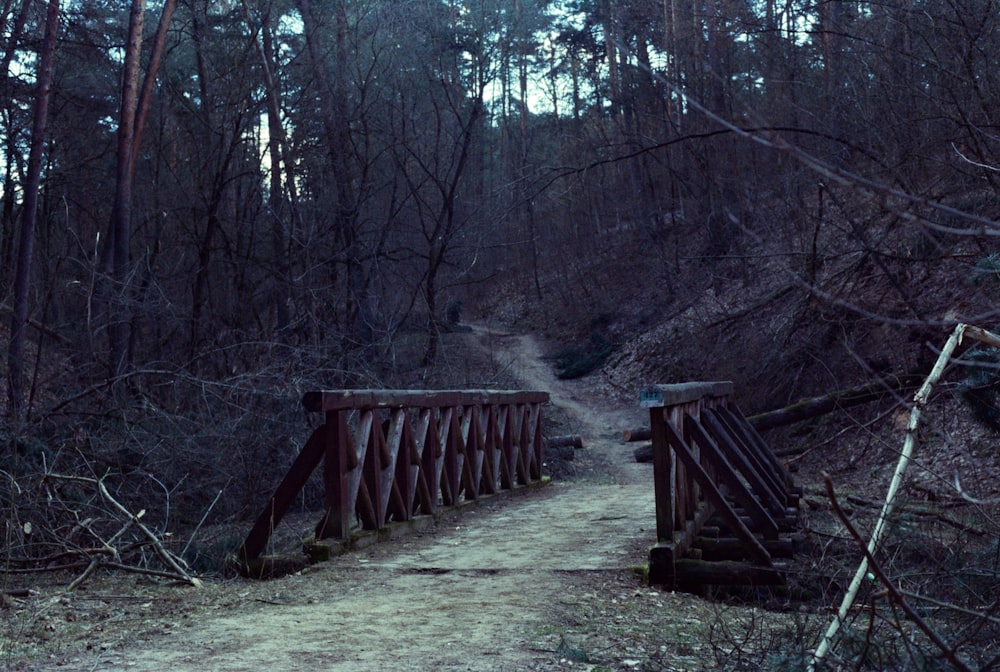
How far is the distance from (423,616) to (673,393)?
109 inches

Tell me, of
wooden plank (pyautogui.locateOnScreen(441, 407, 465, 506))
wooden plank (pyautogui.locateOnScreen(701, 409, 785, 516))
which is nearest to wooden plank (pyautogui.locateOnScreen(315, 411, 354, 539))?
wooden plank (pyautogui.locateOnScreen(441, 407, 465, 506))

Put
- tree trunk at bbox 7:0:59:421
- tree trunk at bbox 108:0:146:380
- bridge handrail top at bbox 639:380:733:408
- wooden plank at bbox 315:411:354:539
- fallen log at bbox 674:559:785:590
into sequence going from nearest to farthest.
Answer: fallen log at bbox 674:559:785:590, bridge handrail top at bbox 639:380:733:408, wooden plank at bbox 315:411:354:539, tree trunk at bbox 7:0:59:421, tree trunk at bbox 108:0:146:380

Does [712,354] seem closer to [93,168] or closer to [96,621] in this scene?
[93,168]

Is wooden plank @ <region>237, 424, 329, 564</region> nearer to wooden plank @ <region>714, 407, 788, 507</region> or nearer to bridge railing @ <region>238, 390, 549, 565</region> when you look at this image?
bridge railing @ <region>238, 390, 549, 565</region>

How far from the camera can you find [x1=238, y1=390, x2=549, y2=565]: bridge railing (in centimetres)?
790

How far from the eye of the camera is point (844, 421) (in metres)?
16.0

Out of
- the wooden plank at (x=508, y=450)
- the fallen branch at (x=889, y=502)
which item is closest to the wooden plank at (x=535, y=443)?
the wooden plank at (x=508, y=450)

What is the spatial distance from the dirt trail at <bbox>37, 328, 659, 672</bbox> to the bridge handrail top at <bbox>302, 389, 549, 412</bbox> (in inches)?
47.5

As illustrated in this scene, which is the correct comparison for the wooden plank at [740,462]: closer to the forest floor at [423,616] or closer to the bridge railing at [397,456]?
the forest floor at [423,616]

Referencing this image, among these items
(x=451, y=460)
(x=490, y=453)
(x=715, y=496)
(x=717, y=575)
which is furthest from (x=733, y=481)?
(x=490, y=453)

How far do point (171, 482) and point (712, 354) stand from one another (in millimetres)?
13541

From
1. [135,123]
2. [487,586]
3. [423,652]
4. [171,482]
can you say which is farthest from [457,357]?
[423,652]

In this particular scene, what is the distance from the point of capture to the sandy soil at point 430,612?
4973mm

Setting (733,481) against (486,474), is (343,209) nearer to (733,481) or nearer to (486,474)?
(486,474)
